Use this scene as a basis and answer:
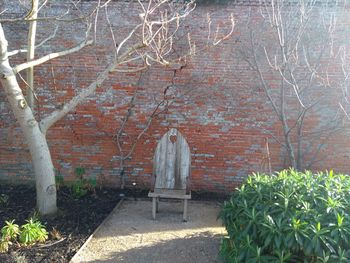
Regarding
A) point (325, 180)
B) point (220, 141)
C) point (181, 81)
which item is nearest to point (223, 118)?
point (220, 141)

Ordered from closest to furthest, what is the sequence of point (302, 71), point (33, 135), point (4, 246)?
point (4, 246)
point (33, 135)
point (302, 71)

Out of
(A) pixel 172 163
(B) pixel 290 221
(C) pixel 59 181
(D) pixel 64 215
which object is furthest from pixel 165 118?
(B) pixel 290 221

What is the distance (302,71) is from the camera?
6.88 m

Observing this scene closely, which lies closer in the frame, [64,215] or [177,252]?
[177,252]

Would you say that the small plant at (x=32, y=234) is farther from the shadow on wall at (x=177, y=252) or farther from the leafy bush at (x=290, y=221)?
the leafy bush at (x=290, y=221)

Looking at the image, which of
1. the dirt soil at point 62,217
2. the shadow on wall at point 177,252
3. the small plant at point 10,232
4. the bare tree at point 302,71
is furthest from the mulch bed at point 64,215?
the bare tree at point 302,71

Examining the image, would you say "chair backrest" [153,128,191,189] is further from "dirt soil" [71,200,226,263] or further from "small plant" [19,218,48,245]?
"small plant" [19,218,48,245]

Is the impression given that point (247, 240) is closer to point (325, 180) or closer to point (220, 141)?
point (325, 180)

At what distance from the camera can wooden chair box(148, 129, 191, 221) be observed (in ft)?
20.7

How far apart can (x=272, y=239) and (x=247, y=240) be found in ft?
0.82

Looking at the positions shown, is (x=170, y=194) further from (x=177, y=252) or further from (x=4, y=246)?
(x=4, y=246)

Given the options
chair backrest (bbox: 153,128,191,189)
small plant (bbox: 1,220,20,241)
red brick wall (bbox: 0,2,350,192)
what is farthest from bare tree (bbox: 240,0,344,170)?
small plant (bbox: 1,220,20,241)

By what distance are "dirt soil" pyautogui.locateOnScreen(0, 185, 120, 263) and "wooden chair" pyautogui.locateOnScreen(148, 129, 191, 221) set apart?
3.17 ft

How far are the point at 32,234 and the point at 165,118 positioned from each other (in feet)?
10.7
